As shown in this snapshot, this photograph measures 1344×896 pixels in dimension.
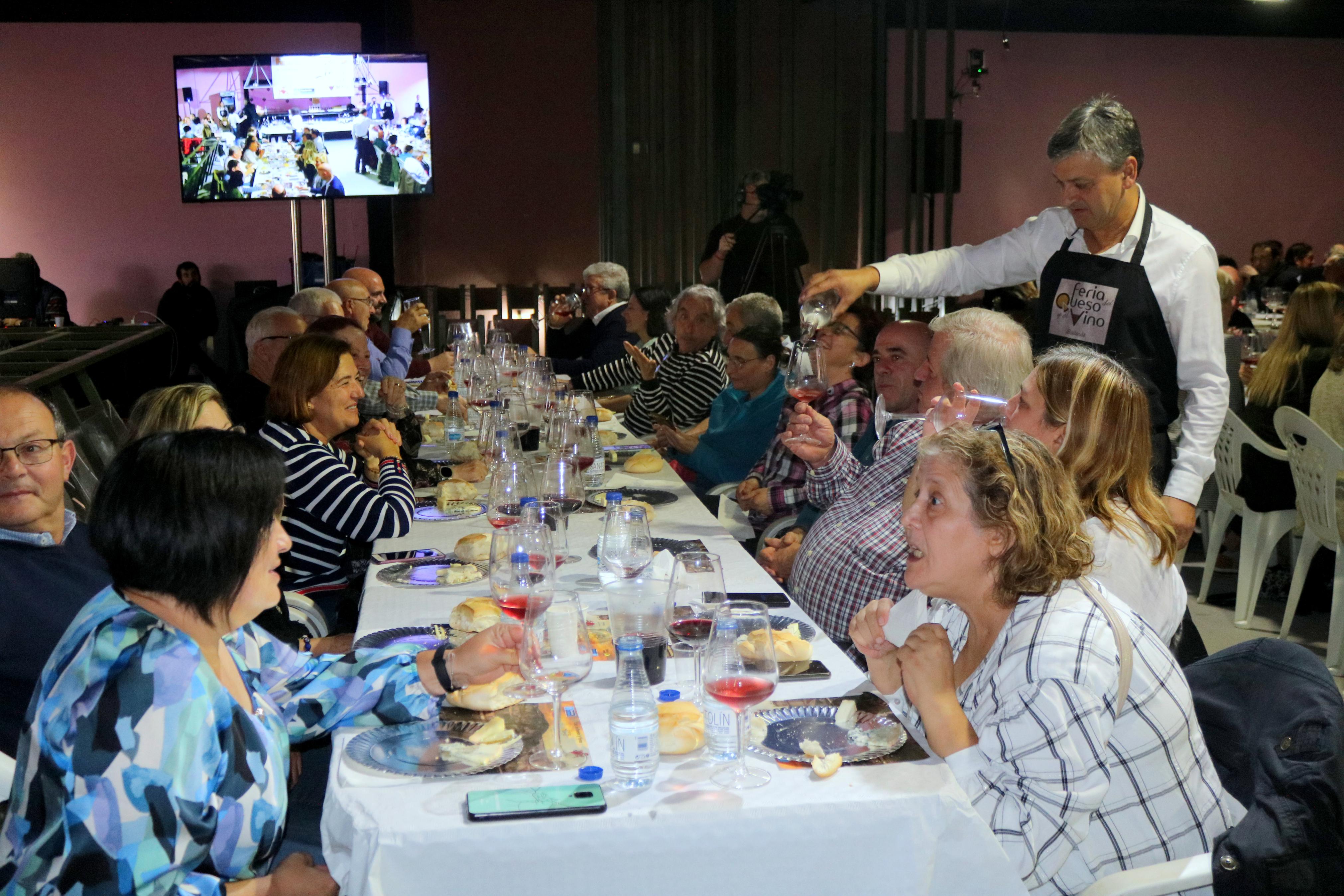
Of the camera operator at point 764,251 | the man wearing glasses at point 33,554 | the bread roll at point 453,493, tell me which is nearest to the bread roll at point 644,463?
the bread roll at point 453,493

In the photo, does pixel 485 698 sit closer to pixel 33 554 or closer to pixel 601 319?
pixel 33 554

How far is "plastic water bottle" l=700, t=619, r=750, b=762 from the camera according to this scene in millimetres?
1563

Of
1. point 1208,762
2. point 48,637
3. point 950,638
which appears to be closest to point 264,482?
point 48,637

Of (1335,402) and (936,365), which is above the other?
(936,365)

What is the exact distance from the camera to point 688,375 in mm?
5309

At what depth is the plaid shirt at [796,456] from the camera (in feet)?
12.1

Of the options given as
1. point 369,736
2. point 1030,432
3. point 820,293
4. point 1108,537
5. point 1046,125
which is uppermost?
point 1046,125

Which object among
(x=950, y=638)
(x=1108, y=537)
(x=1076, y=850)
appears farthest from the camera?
(x=1108, y=537)

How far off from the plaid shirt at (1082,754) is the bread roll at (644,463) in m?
2.22

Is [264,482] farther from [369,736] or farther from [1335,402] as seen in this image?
[1335,402]

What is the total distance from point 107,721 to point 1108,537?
157 centimetres

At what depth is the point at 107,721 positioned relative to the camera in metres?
1.32

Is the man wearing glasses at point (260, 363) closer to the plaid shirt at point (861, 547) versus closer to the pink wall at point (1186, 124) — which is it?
the plaid shirt at point (861, 547)

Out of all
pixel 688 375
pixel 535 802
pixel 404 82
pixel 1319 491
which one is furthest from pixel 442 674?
pixel 404 82
